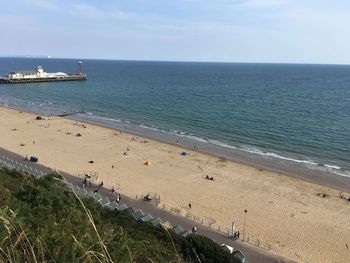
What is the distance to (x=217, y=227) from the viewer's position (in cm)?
2823

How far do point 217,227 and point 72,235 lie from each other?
24.8 meters

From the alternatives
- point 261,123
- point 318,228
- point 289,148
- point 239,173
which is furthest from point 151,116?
point 318,228

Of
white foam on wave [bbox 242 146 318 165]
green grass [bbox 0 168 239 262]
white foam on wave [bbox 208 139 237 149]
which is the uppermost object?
green grass [bbox 0 168 239 262]

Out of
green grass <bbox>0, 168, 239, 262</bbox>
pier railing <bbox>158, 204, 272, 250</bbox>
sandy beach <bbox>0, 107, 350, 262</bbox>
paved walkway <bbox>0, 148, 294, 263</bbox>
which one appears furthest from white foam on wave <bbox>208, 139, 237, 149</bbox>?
green grass <bbox>0, 168, 239, 262</bbox>

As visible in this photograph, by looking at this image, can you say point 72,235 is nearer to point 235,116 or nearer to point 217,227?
point 217,227

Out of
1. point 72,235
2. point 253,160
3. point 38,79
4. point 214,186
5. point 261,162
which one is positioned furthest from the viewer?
point 38,79

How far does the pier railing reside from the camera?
2600 cm

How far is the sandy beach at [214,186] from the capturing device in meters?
28.0

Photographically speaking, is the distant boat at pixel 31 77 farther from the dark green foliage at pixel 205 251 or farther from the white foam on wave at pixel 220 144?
the dark green foliage at pixel 205 251

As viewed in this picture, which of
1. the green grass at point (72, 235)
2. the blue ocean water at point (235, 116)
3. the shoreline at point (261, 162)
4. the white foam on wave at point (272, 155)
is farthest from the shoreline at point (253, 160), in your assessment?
the green grass at point (72, 235)

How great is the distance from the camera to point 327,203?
1371 inches

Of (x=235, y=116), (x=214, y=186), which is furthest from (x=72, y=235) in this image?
(x=235, y=116)

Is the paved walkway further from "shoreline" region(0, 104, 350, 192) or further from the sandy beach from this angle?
"shoreline" region(0, 104, 350, 192)

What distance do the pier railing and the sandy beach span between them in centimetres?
63
